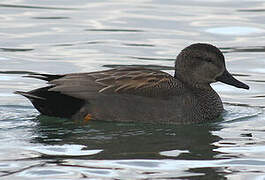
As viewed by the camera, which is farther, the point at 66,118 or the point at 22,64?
the point at 22,64

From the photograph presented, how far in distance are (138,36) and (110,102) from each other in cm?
523

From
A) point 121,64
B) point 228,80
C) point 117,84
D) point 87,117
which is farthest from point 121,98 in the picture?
point 121,64

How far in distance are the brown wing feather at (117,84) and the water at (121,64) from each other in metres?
0.40

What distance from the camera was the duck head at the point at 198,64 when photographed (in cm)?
1311

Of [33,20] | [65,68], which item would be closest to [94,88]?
[65,68]

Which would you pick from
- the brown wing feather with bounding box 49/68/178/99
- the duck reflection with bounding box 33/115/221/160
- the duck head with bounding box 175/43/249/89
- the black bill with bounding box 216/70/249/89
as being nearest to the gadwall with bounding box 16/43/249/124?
the brown wing feather with bounding box 49/68/178/99

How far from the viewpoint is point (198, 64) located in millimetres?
13133

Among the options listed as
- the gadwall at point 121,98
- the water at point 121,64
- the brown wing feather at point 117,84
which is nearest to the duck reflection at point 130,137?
the water at point 121,64

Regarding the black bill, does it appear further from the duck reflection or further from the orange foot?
the orange foot

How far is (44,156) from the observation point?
10570 millimetres

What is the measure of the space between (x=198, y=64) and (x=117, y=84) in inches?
47.6

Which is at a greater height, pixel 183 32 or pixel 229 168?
pixel 183 32

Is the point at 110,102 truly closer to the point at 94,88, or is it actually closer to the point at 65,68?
the point at 94,88

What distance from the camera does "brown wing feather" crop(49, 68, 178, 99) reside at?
12266mm
